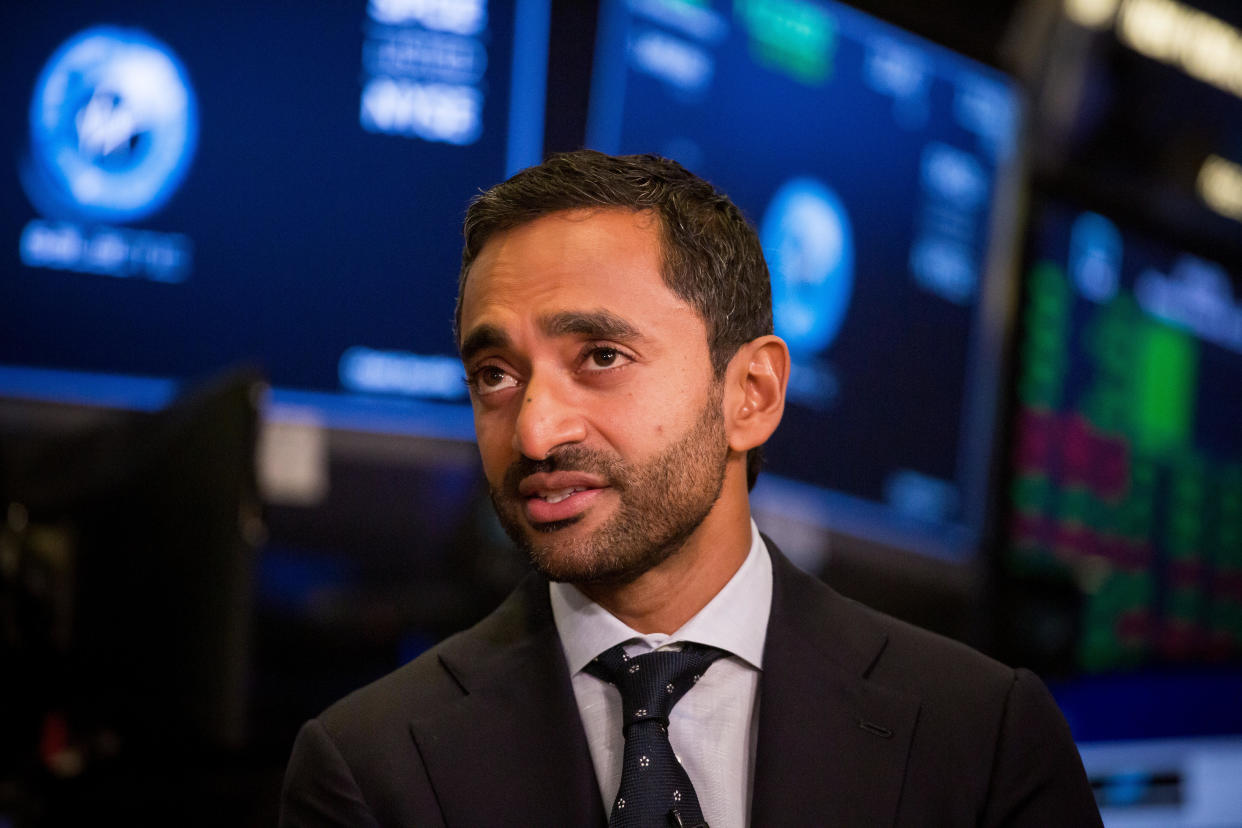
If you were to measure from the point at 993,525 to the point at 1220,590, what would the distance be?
124 cm

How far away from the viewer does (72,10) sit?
204 cm

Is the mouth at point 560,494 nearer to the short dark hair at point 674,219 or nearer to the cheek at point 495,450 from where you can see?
the cheek at point 495,450

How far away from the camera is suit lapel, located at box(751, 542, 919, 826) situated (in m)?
1.06

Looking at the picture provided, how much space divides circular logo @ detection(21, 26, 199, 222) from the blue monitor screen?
761 millimetres

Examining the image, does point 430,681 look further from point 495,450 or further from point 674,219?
point 674,219

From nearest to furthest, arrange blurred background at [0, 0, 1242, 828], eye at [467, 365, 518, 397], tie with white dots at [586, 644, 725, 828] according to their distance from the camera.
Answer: tie with white dots at [586, 644, 725, 828], eye at [467, 365, 518, 397], blurred background at [0, 0, 1242, 828]

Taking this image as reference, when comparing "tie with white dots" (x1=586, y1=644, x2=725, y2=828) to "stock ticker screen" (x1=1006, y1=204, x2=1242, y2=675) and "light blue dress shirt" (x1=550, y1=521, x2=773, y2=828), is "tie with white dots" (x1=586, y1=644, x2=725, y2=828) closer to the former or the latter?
"light blue dress shirt" (x1=550, y1=521, x2=773, y2=828)

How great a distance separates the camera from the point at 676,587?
1166 mm

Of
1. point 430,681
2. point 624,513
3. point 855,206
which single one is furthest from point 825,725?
point 855,206

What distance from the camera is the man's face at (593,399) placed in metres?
1.08

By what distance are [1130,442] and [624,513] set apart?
281 centimetres

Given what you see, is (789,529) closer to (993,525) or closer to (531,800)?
(993,525)

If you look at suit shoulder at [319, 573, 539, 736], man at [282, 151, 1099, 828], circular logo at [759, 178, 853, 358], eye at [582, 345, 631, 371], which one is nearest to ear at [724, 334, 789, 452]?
man at [282, 151, 1099, 828]

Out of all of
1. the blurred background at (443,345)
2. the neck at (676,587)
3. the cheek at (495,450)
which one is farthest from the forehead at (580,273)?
the blurred background at (443,345)
